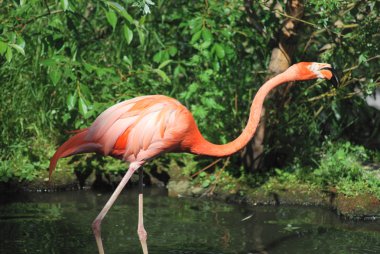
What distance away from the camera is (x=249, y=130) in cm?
585

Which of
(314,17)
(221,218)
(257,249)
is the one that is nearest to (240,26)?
(314,17)

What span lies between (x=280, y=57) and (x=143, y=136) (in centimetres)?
225

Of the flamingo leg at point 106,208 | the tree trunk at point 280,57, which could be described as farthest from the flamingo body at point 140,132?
the tree trunk at point 280,57

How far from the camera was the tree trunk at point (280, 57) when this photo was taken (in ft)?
24.5

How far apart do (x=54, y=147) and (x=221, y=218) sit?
2232 mm

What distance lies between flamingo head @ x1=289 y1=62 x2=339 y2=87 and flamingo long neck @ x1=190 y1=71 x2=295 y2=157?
0.22 ft

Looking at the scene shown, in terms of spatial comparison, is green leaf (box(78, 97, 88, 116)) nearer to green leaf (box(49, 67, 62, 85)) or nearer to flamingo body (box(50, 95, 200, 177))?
green leaf (box(49, 67, 62, 85))

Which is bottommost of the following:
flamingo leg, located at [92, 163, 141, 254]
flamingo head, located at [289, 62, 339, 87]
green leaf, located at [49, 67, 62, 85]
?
flamingo leg, located at [92, 163, 141, 254]

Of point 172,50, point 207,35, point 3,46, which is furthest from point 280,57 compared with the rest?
point 3,46

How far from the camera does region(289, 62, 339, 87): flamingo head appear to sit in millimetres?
5781

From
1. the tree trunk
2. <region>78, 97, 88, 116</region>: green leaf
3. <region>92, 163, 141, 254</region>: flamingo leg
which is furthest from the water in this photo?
<region>78, 97, 88, 116</region>: green leaf

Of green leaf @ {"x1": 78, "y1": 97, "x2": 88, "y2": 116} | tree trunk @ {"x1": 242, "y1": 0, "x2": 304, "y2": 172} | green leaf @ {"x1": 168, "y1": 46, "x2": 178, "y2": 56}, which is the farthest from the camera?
green leaf @ {"x1": 168, "y1": 46, "x2": 178, "y2": 56}

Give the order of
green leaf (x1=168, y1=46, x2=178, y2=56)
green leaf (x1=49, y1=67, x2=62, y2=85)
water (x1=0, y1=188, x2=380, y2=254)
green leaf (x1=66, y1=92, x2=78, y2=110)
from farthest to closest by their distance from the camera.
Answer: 1. green leaf (x1=168, y1=46, x2=178, y2=56)
2. green leaf (x1=66, y1=92, x2=78, y2=110)
3. green leaf (x1=49, y1=67, x2=62, y2=85)
4. water (x1=0, y1=188, x2=380, y2=254)

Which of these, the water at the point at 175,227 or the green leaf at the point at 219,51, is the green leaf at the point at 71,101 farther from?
the green leaf at the point at 219,51
